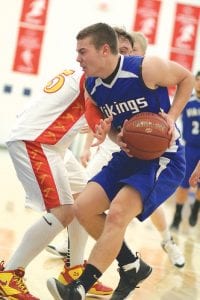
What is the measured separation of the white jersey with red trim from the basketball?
45cm

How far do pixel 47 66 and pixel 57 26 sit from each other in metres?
0.85

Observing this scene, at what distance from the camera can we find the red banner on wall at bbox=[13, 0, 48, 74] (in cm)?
1178

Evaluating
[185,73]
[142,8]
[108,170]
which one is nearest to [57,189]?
[108,170]

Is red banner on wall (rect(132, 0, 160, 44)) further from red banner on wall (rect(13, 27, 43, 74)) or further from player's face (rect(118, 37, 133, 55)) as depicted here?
player's face (rect(118, 37, 133, 55))

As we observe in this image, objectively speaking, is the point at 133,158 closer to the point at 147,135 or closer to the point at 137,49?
the point at 147,135

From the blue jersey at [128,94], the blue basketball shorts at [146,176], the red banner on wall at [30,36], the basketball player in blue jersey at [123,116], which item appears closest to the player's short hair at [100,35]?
the basketball player in blue jersey at [123,116]

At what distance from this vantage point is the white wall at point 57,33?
12.2m

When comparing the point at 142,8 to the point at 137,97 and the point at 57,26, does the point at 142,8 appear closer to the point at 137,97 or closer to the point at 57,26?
the point at 57,26

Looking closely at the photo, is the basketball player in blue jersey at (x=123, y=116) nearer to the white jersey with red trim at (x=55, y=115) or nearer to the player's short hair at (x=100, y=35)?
the player's short hair at (x=100, y=35)

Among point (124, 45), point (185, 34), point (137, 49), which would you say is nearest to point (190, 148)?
point (137, 49)

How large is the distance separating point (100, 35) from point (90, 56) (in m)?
0.12

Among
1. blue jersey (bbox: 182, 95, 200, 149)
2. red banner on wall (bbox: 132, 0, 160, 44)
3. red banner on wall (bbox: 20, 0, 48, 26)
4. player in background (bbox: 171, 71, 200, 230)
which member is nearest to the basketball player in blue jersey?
player in background (bbox: 171, 71, 200, 230)

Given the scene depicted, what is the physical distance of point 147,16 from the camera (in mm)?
12008

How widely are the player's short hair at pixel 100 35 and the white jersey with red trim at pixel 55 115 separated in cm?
34
